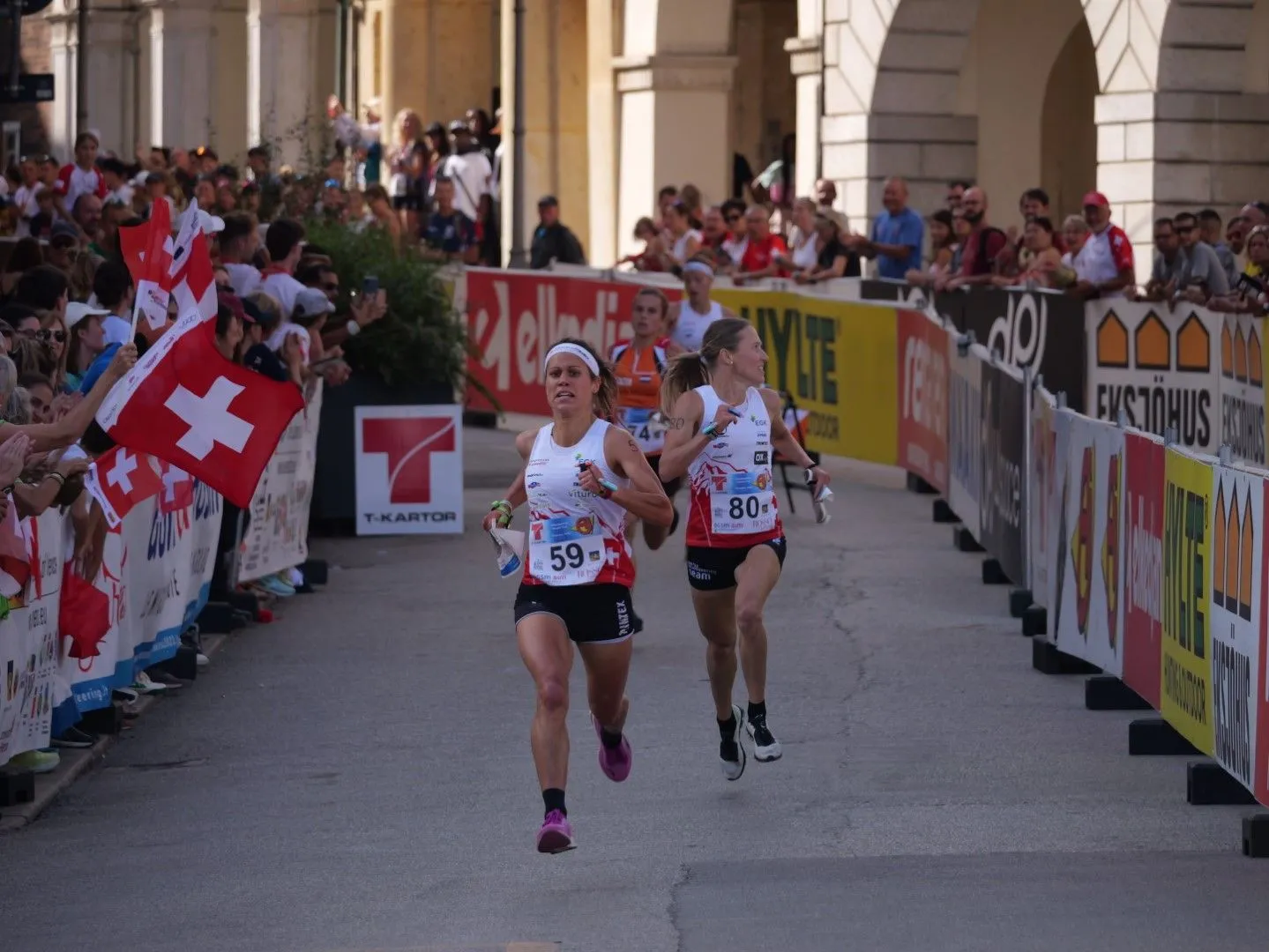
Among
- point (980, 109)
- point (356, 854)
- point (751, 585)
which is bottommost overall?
point (356, 854)

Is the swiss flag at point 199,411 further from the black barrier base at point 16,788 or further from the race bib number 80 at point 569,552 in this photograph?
the race bib number 80 at point 569,552

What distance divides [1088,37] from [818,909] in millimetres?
26293

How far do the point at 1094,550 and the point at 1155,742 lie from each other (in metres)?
1.38

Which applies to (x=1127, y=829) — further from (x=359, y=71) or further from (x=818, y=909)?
(x=359, y=71)

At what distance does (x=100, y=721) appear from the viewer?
39.9 feet

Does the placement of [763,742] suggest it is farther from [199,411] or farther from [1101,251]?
[1101,251]

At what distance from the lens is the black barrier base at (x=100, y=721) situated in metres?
12.1

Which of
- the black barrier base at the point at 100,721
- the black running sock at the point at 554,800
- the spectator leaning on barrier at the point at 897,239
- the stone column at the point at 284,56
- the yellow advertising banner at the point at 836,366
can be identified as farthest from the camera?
→ the stone column at the point at 284,56

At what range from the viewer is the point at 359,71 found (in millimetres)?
51656

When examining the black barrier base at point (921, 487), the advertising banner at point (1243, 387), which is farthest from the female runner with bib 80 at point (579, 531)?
the black barrier base at point (921, 487)

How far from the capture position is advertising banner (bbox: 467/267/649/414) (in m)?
26.1

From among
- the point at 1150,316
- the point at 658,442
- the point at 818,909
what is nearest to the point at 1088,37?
the point at 1150,316

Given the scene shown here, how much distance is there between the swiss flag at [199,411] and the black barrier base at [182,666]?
232 centimetres

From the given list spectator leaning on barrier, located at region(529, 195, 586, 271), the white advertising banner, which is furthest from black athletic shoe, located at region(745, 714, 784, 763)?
spectator leaning on barrier, located at region(529, 195, 586, 271)
